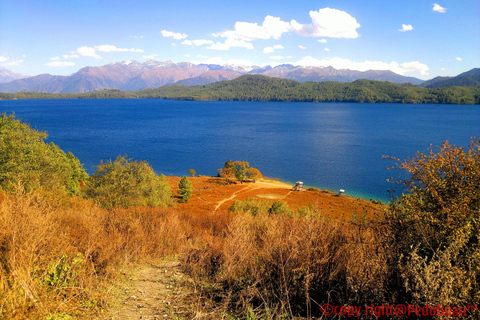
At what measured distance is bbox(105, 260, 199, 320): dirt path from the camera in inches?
208

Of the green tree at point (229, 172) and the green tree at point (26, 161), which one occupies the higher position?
the green tree at point (26, 161)

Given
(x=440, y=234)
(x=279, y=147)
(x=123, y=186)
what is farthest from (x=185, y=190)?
(x=279, y=147)

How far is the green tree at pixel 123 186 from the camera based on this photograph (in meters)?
23.4

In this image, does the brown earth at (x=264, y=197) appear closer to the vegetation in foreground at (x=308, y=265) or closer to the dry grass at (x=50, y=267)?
the dry grass at (x=50, y=267)

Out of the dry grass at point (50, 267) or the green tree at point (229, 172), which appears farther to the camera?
the green tree at point (229, 172)

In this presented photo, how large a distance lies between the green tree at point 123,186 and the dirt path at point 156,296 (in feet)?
52.5

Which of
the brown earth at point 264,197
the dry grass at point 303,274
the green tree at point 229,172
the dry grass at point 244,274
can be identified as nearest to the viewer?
the dry grass at point 244,274

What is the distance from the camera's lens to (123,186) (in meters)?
24.3

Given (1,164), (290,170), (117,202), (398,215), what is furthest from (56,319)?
(290,170)

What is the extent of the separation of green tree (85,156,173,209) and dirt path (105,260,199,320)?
1601 cm

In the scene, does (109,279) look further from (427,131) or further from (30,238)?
(427,131)

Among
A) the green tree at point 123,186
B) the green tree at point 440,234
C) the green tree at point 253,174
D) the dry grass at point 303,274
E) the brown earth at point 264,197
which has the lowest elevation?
the brown earth at point 264,197

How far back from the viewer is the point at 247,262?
20.9 feet

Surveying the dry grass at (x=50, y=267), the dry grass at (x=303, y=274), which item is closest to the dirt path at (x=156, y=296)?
the dry grass at (x=50, y=267)
